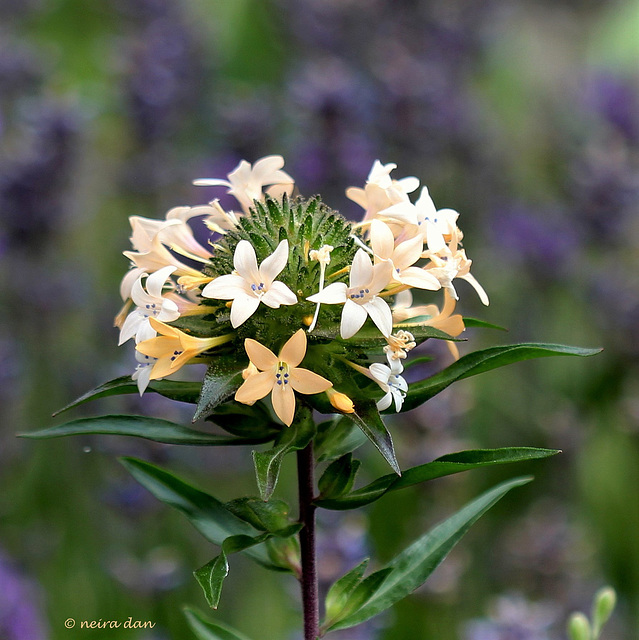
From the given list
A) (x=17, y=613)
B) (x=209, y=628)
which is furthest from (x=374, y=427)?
(x=17, y=613)

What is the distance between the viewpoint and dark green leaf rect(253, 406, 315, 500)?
0.57 metres

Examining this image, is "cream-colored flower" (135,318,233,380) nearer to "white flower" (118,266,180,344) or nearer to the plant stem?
"white flower" (118,266,180,344)

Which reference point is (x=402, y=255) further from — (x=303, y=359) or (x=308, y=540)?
(x=308, y=540)

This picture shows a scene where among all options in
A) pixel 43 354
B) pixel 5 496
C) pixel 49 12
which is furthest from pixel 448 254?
pixel 49 12

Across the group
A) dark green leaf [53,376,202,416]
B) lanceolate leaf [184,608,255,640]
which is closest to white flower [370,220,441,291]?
dark green leaf [53,376,202,416]

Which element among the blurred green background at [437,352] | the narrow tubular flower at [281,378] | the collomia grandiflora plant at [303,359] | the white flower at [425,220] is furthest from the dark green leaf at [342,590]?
the blurred green background at [437,352]

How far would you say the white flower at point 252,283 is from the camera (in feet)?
1.95

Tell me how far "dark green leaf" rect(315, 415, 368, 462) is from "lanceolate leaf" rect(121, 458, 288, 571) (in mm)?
106

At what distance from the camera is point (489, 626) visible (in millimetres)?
1185

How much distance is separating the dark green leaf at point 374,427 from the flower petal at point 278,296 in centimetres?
11

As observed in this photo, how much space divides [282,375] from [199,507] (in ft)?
0.70

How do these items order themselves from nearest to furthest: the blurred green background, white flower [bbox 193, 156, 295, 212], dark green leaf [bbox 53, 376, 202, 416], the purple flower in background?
dark green leaf [bbox 53, 376, 202, 416] → white flower [bbox 193, 156, 295, 212] → the purple flower in background → the blurred green background

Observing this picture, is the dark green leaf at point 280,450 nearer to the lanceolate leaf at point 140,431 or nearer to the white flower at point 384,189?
the lanceolate leaf at point 140,431

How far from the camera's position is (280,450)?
604mm
